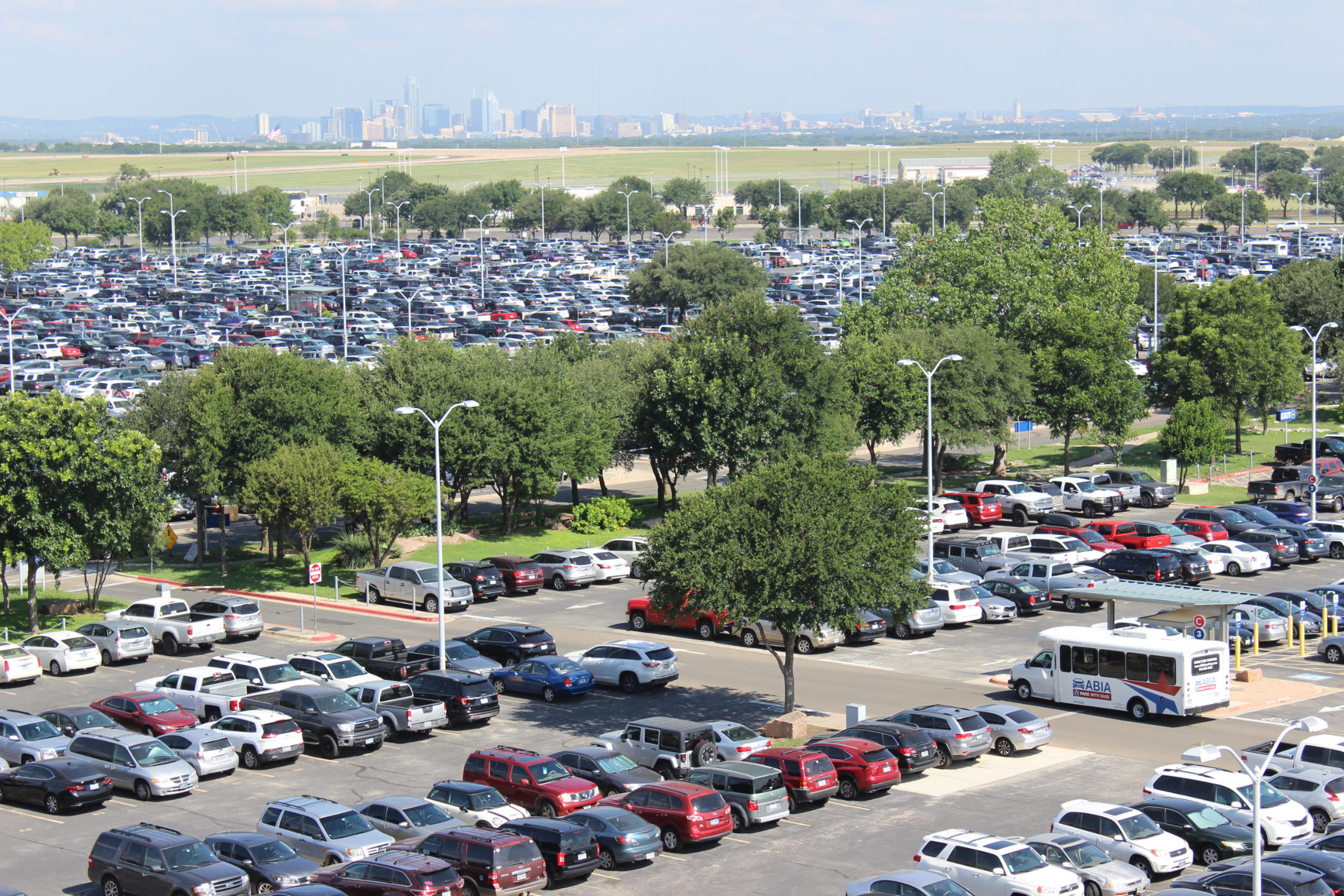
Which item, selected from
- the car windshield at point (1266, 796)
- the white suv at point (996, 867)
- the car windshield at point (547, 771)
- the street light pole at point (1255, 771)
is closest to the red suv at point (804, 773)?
the car windshield at point (547, 771)

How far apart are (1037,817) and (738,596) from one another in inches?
322

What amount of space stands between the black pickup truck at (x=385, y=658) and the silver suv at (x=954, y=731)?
1263 cm

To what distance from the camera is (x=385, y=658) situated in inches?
1502

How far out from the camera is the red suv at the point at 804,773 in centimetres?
2719

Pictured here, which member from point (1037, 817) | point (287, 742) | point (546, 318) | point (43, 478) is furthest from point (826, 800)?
point (546, 318)

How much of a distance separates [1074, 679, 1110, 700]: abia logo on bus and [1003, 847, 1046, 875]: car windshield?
41.0 ft

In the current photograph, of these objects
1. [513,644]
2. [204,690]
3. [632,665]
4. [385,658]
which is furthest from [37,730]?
[632,665]

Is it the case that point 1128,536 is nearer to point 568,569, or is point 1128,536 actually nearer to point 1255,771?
point 568,569

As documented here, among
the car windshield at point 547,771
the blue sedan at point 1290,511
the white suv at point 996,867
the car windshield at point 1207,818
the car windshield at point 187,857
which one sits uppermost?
the white suv at point 996,867

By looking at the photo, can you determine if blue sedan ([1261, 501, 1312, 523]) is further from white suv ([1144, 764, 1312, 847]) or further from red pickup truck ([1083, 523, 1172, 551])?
white suv ([1144, 764, 1312, 847])

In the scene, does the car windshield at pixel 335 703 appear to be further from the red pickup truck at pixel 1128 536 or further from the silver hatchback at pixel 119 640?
the red pickup truck at pixel 1128 536

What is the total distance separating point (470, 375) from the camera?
57.3 m

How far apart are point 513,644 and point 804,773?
45.7 feet

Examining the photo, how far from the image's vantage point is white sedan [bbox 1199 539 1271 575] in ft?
157
